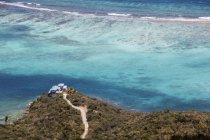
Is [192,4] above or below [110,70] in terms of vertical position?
above

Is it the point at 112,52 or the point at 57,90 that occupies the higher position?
the point at 112,52

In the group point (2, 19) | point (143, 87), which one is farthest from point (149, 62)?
point (2, 19)

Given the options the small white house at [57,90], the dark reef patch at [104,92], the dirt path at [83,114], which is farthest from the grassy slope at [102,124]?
the dark reef patch at [104,92]

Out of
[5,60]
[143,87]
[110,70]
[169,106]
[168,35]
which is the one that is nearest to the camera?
[169,106]

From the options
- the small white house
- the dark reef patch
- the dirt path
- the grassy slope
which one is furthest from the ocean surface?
the dirt path

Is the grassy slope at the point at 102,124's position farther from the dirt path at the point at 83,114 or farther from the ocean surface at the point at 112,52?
the ocean surface at the point at 112,52

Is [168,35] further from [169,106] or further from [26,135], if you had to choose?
[26,135]

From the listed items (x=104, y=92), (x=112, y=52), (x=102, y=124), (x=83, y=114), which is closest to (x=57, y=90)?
(x=104, y=92)

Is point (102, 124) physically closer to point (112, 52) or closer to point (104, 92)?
point (104, 92)
